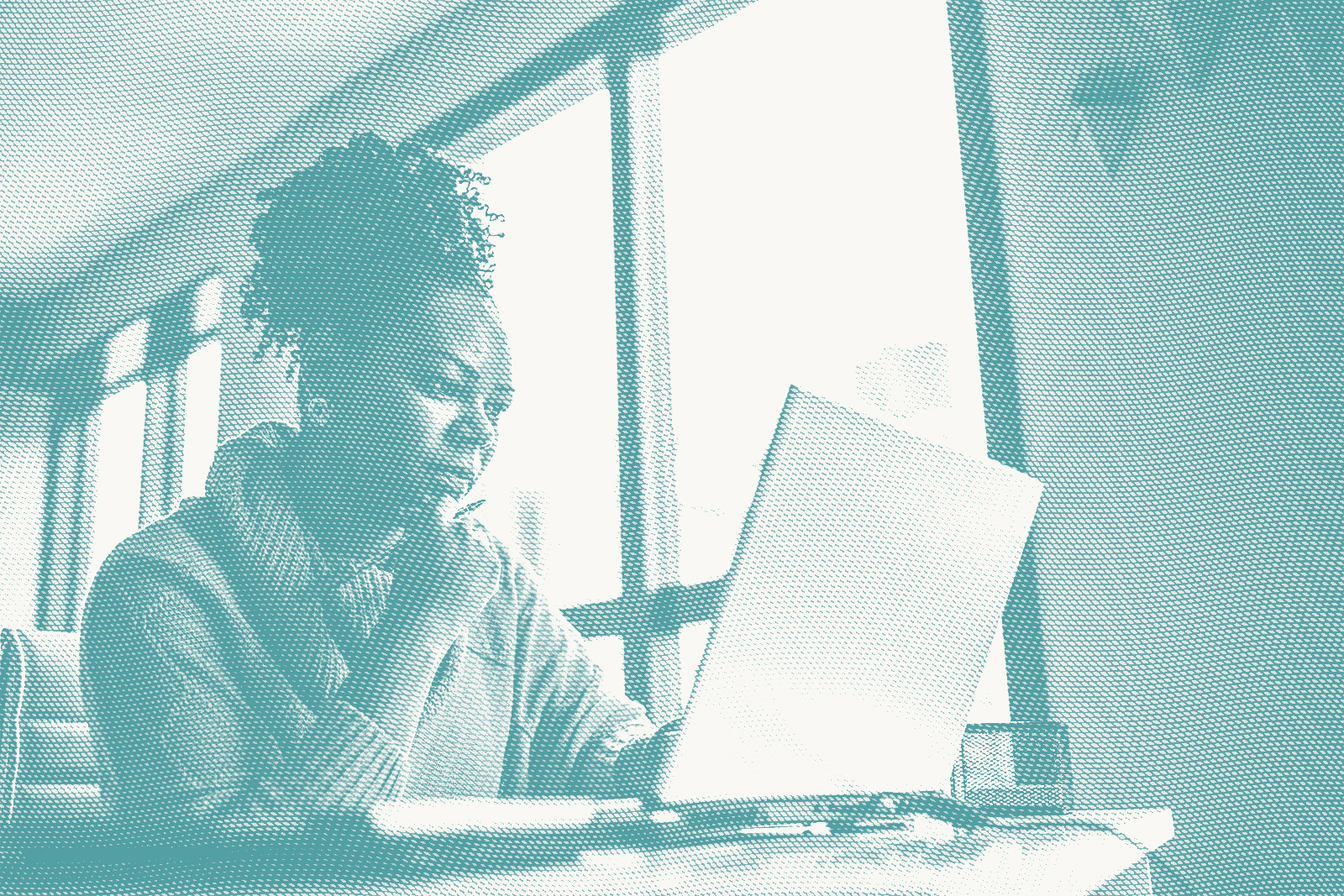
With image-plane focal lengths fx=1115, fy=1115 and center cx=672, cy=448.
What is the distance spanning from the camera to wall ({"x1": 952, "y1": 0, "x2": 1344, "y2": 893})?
1.32 m

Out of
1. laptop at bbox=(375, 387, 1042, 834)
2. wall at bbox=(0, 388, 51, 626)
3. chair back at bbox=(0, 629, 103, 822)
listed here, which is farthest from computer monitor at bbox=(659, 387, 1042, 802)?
wall at bbox=(0, 388, 51, 626)

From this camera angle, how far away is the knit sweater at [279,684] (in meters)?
0.87

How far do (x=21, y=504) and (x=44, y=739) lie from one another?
2.92m

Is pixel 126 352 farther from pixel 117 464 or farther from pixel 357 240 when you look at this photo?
pixel 357 240

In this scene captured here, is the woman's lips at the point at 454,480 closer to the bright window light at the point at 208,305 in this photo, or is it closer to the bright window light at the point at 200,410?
the bright window light at the point at 200,410

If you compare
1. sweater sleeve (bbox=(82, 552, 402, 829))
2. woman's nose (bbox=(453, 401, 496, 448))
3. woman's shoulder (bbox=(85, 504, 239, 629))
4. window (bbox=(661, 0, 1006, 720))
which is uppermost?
window (bbox=(661, 0, 1006, 720))

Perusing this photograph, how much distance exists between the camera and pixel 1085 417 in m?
1.58

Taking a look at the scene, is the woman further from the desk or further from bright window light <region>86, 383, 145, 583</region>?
bright window light <region>86, 383, 145, 583</region>

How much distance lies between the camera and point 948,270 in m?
1.83

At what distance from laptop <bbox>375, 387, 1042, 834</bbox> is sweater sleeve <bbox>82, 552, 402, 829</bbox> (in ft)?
0.85

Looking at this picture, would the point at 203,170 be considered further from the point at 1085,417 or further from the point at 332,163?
the point at 1085,417

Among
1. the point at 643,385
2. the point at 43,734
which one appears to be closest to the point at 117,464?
the point at 643,385

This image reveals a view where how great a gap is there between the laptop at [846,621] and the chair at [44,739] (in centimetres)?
78

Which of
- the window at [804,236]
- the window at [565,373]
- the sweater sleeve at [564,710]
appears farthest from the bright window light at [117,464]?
the sweater sleeve at [564,710]
